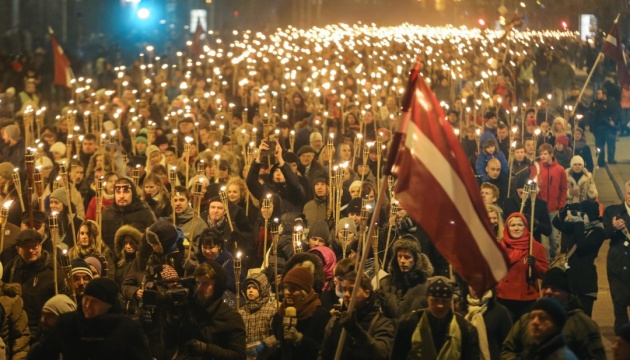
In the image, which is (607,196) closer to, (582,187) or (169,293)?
(582,187)

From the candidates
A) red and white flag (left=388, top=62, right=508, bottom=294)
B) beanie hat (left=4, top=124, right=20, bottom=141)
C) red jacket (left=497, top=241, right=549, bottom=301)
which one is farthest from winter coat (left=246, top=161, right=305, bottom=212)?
red and white flag (left=388, top=62, right=508, bottom=294)

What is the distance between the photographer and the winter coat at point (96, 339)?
6488mm

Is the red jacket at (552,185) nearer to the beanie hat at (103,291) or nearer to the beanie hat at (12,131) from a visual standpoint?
the beanie hat at (12,131)

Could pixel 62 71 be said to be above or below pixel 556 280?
below

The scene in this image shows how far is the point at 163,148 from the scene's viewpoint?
1669 cm

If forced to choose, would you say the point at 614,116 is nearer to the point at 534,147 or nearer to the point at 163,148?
the point at 534,147

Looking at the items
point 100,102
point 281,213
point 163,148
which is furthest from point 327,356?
point 100,102

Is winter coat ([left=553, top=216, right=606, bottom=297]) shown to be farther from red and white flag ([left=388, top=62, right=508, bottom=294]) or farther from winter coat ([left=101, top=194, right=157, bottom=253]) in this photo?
red and white flag ([left=388, top=62, right=508, bottom=294])

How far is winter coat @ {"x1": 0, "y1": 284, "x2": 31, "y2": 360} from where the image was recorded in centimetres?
790

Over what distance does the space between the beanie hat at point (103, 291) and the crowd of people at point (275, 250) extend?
1 centimetres

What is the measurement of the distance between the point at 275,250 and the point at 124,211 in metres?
2.61

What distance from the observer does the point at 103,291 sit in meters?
6.59

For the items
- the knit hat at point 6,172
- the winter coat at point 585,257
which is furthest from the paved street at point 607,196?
the knit hat at point 6,172

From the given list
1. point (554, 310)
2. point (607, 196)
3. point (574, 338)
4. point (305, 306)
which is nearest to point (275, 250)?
point (305, 306)
